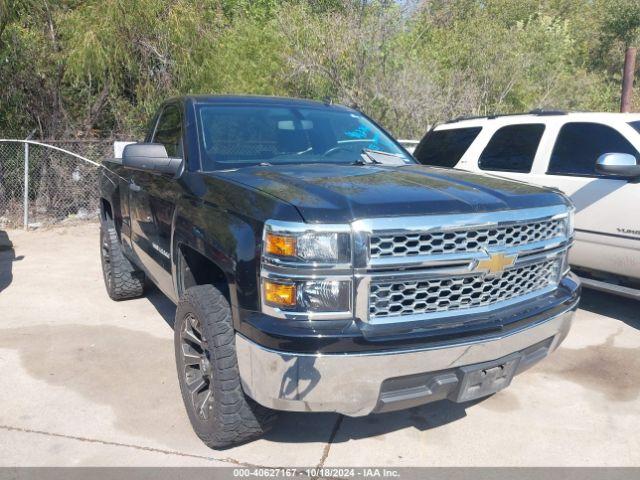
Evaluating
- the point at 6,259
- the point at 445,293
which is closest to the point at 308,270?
the point at 445,293

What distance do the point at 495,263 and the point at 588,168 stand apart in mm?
3201

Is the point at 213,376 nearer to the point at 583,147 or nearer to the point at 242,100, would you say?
the point at 242,100

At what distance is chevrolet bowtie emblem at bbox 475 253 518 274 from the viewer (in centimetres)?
277

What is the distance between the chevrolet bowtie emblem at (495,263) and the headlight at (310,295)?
0.67 meters

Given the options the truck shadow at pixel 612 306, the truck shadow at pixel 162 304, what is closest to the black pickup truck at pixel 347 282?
the truck shadow at pixel 162 304

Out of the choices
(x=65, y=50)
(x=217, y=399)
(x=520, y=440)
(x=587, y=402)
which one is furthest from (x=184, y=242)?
(x=65, y=50)

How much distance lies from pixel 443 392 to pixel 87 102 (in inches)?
393

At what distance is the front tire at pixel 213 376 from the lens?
2900 millimetres

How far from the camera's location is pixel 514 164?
614 cm

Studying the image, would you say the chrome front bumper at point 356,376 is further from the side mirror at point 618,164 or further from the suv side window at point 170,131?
the side mirror at point 618,164

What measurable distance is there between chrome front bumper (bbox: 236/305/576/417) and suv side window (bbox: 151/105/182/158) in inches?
71.4

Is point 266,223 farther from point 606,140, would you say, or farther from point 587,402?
point 606,140

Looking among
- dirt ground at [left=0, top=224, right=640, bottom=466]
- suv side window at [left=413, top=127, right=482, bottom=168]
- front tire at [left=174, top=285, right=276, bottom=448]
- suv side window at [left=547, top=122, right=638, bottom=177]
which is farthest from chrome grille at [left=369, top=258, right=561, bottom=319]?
suv side window at [left=413, top=127, right=482, bottom=168]

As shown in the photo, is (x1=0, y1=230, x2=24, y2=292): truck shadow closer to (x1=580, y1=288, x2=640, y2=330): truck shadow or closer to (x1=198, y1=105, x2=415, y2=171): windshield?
(x1=198, y1=105, x2=415, y2=171): windshield
